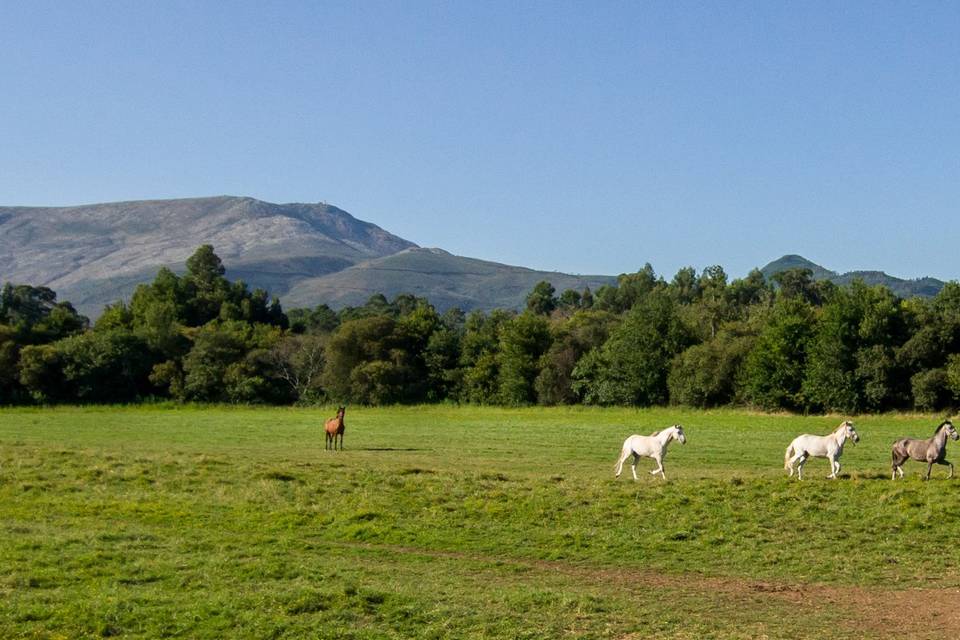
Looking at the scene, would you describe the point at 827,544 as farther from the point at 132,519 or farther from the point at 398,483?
the point at 132,519

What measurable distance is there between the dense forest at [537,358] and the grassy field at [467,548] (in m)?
33.0

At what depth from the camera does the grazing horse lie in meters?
25.2

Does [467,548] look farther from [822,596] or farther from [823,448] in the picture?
[823,448]

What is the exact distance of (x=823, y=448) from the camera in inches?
1029

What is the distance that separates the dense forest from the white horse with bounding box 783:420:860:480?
39.1 meters

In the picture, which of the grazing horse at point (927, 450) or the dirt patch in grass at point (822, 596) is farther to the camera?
the grazing horse at point (927, 450)

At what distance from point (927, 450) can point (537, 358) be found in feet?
197

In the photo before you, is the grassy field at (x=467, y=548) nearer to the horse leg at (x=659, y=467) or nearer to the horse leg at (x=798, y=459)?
the horse leg at (x=798, y=459)

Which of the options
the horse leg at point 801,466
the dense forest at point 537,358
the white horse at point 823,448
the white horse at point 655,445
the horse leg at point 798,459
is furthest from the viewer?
the dense forest at point 537,358

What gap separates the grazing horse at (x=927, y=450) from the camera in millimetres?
25156

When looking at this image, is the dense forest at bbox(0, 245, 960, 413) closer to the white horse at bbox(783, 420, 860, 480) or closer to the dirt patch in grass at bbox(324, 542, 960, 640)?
the white horse at bbox(783, 420, 860, 480)

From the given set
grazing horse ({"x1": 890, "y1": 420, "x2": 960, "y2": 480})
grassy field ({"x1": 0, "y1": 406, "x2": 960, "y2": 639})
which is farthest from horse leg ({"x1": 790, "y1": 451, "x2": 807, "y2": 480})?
grazing horse ({"x1": 890, "y1": 420, "x2": 960, "y2": 480})

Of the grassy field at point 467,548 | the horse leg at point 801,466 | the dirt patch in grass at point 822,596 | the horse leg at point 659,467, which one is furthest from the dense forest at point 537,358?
the dirt patch in grass at point 822,596

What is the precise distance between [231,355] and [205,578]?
2919 inches
